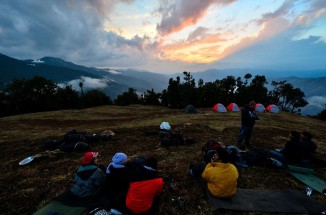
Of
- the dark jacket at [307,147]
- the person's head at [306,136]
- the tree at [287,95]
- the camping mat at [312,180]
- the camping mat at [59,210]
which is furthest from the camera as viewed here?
the tree at [287,95]

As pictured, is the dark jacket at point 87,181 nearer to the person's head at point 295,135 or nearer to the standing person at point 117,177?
the standing person at point 117,177

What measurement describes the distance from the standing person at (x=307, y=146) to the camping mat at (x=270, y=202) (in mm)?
3267

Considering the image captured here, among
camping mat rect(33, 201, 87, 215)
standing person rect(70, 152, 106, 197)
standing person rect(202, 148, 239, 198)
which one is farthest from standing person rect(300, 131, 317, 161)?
camping mat rect(33, 201, 87, 215)

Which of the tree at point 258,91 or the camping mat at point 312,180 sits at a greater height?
the tree at point 258,91

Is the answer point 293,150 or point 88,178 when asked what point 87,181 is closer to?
point 88,178

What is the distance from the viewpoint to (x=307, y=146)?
33.1ft

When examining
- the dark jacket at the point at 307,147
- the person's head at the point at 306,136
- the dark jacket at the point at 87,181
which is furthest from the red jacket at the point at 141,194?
the person's head at the point at 306,136

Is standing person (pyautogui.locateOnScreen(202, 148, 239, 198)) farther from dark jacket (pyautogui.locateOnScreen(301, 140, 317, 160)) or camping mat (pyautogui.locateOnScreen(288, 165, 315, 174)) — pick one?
dark jacket (pyautogui.locateOnScreen(301, 140, 317, 160))

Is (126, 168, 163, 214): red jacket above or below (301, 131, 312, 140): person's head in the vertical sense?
below

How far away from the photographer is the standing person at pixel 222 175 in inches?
264

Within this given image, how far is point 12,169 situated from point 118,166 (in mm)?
7617

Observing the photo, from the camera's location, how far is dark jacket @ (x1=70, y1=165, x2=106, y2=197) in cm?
703

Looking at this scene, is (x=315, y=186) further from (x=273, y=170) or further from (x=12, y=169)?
(x=12, y=169)

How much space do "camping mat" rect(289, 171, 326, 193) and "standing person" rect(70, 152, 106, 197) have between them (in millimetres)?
8429
